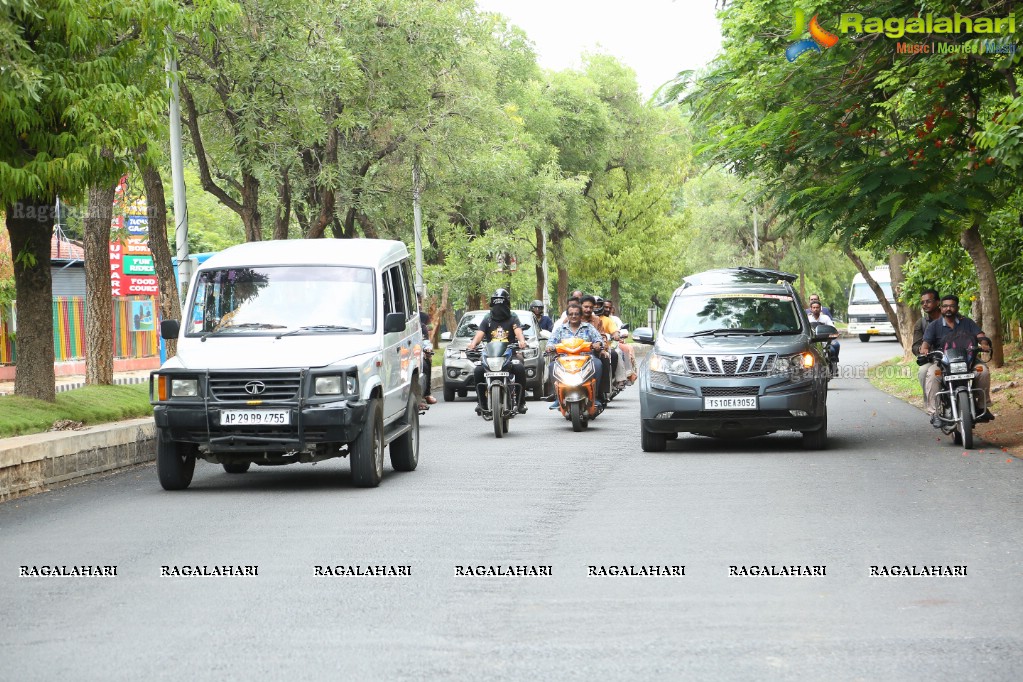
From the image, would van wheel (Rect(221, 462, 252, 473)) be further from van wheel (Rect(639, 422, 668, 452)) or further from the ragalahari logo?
the ragalahari logo

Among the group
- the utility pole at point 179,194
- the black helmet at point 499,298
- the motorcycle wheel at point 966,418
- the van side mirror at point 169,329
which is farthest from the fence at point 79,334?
the motorcycle wheel at point 966,418

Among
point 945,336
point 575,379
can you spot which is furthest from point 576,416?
point 945,336

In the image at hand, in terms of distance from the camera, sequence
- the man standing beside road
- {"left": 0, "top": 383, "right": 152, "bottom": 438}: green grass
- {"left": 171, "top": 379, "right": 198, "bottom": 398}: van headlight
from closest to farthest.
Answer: {"left": 171, "top": 379, "right": 198, "bottom": 398}: van headlight < {"left": 0, "top": 383, "right": 152, "bottom": 438}: green grass < the man standing beside road

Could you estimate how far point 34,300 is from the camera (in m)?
17.3

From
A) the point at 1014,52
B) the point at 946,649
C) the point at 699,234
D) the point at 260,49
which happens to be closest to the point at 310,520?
the point at 946,649

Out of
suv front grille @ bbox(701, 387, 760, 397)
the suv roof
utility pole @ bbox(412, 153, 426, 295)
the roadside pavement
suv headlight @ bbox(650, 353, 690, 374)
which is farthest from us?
the roadside pavement

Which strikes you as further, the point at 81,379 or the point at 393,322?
the point at 81,379

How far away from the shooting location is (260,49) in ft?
80.3

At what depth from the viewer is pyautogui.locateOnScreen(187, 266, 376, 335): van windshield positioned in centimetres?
1357

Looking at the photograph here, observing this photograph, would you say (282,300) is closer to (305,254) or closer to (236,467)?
(305,254)

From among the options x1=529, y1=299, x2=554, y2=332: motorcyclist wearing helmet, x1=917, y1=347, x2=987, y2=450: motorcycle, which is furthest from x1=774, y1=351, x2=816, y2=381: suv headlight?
x1=529, y1=299, x2=554, y2=332: motorcyclist wearing helmet

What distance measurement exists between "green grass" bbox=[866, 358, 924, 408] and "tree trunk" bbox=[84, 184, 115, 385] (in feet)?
42.0

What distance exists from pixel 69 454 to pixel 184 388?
2146mm

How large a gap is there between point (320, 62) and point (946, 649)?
20068 mm
